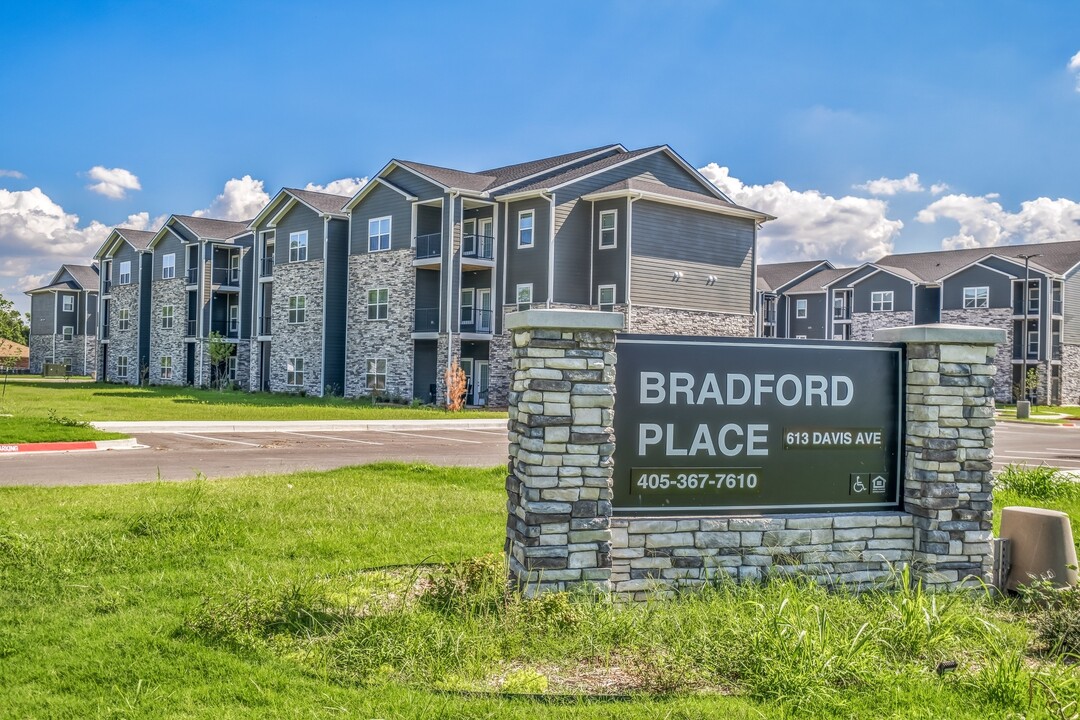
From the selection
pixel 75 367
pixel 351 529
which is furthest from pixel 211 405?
pixel 75 367

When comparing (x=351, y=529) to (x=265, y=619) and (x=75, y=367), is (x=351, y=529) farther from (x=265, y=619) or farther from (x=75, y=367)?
(x=75, y=367)

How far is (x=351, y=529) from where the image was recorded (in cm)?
975

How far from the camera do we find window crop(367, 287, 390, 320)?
39.3 metres

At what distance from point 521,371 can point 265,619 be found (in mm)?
2565

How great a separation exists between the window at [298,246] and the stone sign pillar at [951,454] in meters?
39.1

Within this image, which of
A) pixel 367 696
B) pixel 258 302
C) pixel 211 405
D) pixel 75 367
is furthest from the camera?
pixel 75 367

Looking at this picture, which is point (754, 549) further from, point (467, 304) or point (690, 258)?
point (467, 304)

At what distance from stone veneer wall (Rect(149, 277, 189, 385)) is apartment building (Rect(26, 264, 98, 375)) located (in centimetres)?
2732

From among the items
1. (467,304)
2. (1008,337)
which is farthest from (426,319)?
(1008,337)

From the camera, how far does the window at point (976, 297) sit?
5453cm

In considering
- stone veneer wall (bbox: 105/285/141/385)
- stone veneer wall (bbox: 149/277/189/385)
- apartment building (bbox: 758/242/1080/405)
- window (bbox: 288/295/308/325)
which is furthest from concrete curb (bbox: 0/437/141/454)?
apartment building (bbox: 758/242/1080/405)

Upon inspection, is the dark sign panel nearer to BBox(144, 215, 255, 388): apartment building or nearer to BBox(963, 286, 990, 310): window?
BBox(144, 215, 255, 388): apartment building

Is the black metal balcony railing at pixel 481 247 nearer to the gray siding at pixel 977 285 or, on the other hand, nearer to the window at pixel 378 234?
the window at pixel 378 234

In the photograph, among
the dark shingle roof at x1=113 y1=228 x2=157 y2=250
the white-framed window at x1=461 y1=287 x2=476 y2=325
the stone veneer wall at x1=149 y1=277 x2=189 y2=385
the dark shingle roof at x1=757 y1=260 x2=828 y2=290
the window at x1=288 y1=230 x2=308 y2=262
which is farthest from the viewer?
the dark shingle roof at x1=757 y1=260 x2=828 y2=290
